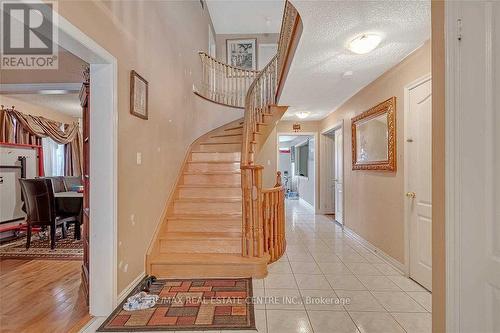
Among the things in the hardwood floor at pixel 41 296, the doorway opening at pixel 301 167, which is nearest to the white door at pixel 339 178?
the doorway opening at pixel 301 167

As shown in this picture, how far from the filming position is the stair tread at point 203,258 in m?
2.98

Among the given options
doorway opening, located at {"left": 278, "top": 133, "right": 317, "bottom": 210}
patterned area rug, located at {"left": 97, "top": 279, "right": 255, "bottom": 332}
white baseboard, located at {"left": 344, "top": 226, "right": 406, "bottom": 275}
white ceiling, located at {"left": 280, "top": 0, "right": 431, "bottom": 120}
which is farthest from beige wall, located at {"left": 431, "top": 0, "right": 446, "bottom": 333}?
doorway opening, located at {"left": 278, "top": 133, "right": 317, "bottom": 210}

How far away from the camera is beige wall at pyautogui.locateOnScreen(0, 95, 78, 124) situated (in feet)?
17.3

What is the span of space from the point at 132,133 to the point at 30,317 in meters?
1.74

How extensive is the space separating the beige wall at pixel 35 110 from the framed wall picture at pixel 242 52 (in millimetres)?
4511

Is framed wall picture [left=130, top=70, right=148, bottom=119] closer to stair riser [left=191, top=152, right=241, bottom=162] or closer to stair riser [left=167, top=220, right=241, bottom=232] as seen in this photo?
stair riser [left=167, top=220, right=241, bottom=232]

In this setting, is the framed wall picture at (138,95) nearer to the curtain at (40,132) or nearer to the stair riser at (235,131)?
the stair riser at (235,131)

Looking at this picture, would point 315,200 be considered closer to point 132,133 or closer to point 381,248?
point 381,248

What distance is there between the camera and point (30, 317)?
A: 7.34 ft

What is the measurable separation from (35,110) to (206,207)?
16.5 feet

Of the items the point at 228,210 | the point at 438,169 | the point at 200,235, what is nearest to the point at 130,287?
the point at 200,235

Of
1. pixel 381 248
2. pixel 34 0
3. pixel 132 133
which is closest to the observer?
pixel 34 0
